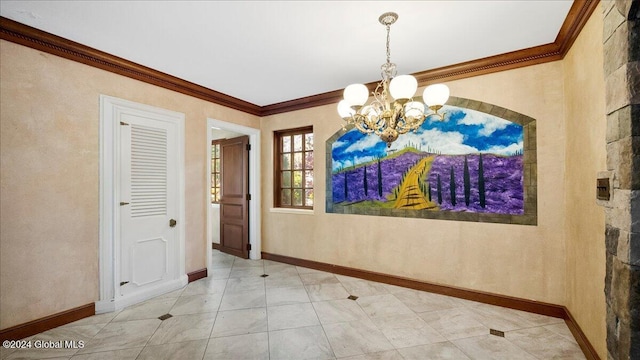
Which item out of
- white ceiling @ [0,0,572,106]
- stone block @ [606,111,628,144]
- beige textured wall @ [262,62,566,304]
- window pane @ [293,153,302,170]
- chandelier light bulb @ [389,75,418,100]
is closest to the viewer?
stone block @ [606,111,628,144]

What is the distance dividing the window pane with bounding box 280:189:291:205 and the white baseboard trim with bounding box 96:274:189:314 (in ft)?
6.01

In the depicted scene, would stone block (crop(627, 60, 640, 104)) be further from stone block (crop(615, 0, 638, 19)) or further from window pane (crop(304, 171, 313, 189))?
window pane (crop(304, 171, 313, 189))

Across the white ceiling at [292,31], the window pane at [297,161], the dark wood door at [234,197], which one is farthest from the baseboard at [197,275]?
the white ceiling at [292,31]

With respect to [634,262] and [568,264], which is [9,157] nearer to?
[634,262]

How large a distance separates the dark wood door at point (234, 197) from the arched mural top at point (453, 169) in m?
1.85

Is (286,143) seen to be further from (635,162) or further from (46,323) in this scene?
(635,162)

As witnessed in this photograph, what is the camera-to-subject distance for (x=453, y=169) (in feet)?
9.83

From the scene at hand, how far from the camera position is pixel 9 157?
2.15m

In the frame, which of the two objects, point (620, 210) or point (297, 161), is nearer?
point (620, 210)

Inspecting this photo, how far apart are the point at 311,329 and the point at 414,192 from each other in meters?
1.95

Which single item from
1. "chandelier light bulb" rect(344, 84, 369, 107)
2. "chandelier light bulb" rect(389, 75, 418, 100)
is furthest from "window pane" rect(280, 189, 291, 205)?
"chandelier light bulb" rect(389, 75, 418, 100)

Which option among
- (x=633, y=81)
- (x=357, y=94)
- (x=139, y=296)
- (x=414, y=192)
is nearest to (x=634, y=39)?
(x=633, y=81)

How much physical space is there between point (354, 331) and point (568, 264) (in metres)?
2.11

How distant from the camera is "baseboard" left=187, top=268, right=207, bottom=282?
3.48 metres
